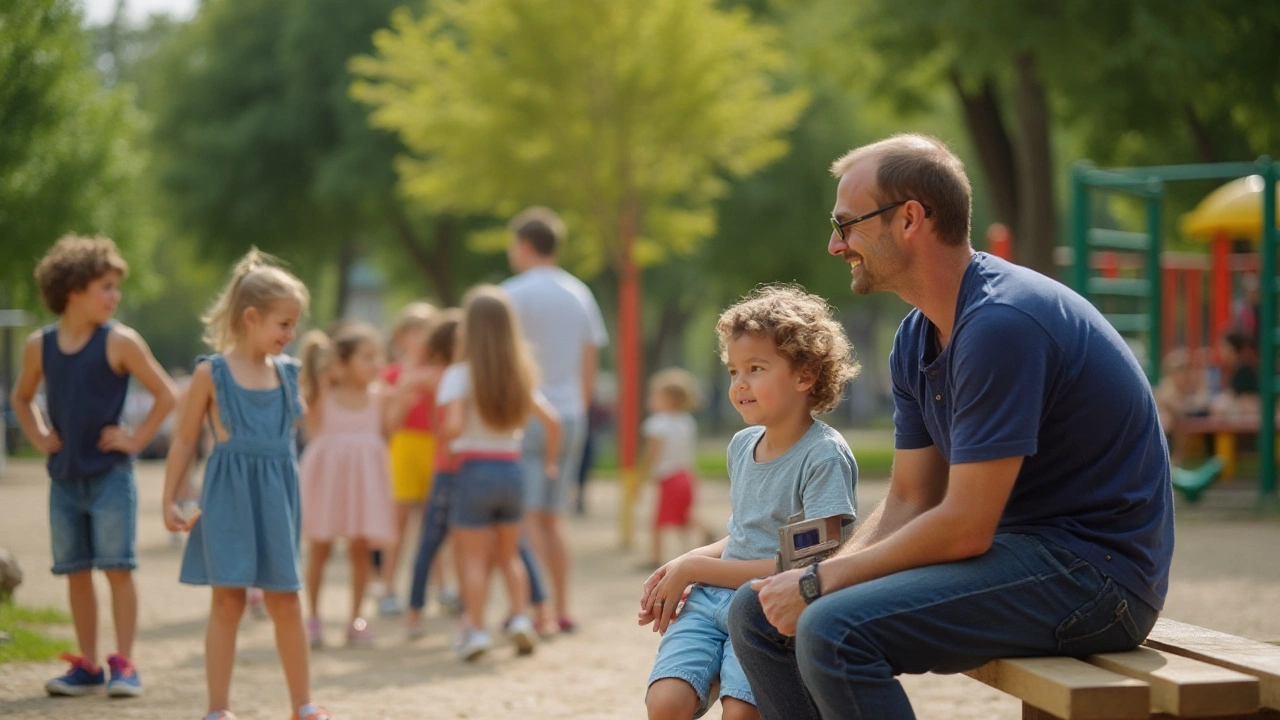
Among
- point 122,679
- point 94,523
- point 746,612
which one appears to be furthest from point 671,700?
point 94,523

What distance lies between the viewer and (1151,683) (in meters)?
2.98

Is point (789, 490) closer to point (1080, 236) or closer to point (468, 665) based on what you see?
point (468, 665)

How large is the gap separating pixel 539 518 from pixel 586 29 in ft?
21.5

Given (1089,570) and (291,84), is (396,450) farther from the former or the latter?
(291,84)

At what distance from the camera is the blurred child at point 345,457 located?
7961 mm

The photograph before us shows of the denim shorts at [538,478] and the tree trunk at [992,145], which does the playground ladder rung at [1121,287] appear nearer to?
the tree trunk at [992,145]

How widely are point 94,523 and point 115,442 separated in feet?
1.09

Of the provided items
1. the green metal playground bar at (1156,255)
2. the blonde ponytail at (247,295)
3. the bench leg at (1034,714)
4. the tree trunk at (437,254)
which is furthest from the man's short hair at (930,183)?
the tree trunk at (437,254)

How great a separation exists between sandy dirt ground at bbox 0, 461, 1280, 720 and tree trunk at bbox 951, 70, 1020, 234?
27.1ft

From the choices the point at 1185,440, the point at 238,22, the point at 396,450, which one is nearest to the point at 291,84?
the point at 238,22

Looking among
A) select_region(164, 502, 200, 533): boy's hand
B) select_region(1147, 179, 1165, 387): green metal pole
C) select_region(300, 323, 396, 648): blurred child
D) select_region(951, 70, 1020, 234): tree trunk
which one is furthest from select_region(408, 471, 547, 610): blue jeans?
select_region(951, 70, 1020, 234): tree trunk

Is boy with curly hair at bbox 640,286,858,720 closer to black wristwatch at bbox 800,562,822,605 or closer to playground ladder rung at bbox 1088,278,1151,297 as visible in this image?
black wristwatch at bbox 800,562,822,605

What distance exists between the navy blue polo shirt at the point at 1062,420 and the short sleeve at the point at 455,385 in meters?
4.29

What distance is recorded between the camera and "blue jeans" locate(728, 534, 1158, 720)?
3117 millimetres
